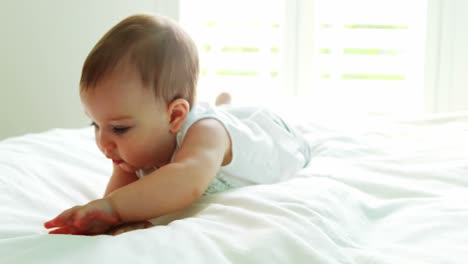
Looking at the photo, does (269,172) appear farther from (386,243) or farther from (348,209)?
(386,243)

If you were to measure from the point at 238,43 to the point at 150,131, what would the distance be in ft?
6.86

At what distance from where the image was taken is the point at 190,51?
3.31 ft

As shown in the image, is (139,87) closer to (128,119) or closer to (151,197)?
(128,119)

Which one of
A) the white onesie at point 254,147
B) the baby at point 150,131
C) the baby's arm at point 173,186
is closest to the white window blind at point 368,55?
the white onesie at point 254,147

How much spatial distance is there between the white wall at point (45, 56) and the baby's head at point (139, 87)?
165cm

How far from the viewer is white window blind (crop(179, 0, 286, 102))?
298 cm

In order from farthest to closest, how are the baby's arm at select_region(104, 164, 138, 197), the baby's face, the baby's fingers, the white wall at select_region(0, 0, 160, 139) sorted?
1. the white wall at select_region(0, 0, 160, 139)
2. the baby's arm at select_region(104, 164, 138, 197)
3. the baby's face
4. the baby's fingers

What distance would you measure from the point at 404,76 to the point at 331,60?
1.18 feet

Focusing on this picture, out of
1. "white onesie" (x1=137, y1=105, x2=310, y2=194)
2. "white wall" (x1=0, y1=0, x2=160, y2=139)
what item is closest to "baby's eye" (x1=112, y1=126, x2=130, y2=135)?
"white onesie" (x1=137, y1=105, x2=310, y2=194)

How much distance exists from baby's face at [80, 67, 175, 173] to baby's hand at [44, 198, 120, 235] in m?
0.15

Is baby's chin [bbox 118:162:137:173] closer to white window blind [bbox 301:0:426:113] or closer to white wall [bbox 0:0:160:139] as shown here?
white wall [bbox 0:0:160:139]

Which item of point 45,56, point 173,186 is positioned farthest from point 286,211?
point 45,56

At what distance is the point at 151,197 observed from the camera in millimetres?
837

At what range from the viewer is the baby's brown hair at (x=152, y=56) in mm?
918
